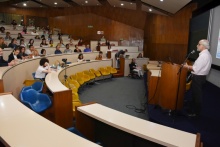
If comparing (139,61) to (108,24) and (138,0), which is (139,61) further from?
(108,24)

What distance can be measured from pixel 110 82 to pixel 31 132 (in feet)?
21.9

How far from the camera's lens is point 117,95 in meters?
Answer: 6.22

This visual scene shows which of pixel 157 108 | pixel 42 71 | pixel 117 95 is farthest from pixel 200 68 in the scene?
pixel 42 71

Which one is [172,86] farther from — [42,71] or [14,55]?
[14,55]

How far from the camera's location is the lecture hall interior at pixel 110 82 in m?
1.80

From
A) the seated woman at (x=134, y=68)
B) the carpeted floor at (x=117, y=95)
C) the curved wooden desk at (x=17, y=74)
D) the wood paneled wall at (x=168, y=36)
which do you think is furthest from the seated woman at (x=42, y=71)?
the wood paneled wall at (x=168, y=36)

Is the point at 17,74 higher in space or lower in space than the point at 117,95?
higher

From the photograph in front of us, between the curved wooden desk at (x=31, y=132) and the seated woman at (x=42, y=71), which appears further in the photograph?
the seated woman at (x=42, y=71)

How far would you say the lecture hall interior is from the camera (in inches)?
70.7

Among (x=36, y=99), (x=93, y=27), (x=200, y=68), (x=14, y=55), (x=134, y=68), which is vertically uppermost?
(x=93, y=27)

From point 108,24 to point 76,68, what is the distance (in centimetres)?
798

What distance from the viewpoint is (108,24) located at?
14.1 metres

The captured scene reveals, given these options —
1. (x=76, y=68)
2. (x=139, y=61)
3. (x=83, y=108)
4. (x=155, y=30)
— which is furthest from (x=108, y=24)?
(x=83, y=108)

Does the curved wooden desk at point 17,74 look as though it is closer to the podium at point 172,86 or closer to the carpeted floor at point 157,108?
the carpeted floor at point 157,108
